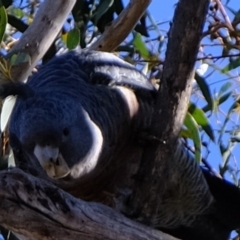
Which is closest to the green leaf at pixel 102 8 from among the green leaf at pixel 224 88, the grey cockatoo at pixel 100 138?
the grey cockatoo at pixel 100 138

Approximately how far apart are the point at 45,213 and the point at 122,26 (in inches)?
37.9

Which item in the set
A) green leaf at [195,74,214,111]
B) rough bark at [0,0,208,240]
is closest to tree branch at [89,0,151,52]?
rough bark at [0,0,208,240]

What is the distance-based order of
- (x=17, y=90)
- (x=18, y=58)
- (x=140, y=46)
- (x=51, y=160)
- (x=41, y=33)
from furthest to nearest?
1. (x=140, y=46)
2. (x=41, y=33)
3. (x=18, y=58)
4. (x=17, y=90)
5. (x=51, y=160)

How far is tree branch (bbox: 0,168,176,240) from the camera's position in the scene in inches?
58.7

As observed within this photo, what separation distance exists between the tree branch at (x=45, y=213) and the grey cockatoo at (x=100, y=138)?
0.25 metres

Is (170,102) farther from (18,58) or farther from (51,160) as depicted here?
(18,58)

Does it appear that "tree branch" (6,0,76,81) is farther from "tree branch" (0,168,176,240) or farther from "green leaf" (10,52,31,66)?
"tree branch" (0,168,176,240)

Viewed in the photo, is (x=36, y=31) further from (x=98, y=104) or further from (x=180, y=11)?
(x=180, y=11)

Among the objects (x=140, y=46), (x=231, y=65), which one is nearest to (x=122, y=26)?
(x=140, y=46)

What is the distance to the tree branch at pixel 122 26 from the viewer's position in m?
2.33

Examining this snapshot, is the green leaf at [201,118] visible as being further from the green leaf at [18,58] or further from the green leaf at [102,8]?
the green leaf at [18,58]

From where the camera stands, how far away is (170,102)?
1.83m

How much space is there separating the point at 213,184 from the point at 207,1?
76cm

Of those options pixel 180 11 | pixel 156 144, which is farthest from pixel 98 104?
pixel 180 11
